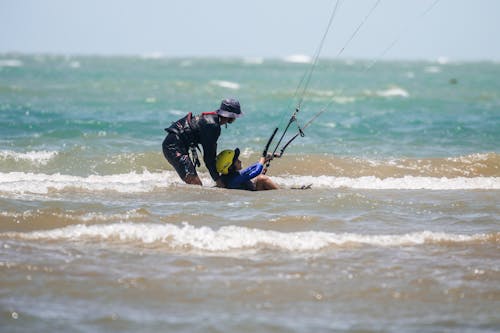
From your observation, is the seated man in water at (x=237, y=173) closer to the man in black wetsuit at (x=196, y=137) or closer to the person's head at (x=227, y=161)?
the person's head at (x=227, y=161)

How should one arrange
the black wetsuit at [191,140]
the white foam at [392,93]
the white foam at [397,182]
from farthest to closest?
the white foam at [392,93] < the white foam at [397,182] < the black wetsuit at [191,140]

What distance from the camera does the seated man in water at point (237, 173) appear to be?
988cm

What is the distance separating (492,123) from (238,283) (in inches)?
678

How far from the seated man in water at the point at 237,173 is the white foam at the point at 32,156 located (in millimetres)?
4946

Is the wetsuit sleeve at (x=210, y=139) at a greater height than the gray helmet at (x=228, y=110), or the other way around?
the gray helmet at (x=228, y=110)

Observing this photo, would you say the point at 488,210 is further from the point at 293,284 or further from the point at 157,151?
the point at 157,151

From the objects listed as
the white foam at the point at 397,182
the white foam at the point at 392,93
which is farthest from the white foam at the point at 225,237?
the white foam at the point at 392,93

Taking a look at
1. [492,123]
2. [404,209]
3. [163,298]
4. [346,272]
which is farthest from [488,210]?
[492,123]

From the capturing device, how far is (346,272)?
6.56 meters

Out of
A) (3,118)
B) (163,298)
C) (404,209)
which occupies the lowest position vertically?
(163,298)

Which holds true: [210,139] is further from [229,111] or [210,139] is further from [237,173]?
[237,173]

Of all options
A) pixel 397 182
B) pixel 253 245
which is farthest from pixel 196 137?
pixel 397 182

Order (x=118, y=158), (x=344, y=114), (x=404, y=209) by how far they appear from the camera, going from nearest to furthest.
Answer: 1. (x=404, y=209)
2. (x=118, y=158)
3. (x=344, y=114)

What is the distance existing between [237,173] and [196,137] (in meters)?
0.74
